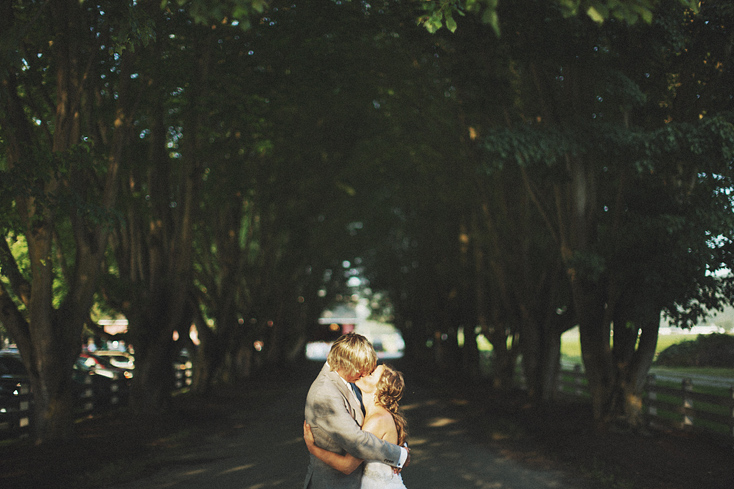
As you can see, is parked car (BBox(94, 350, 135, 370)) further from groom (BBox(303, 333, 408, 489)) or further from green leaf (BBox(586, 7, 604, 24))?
green leaf (BBox(586, 7, 604, 24))

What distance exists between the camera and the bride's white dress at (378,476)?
4.11 meters

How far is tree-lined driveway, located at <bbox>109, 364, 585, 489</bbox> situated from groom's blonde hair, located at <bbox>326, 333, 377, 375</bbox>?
225 centimetres

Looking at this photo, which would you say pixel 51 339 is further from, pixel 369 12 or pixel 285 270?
pixel 285 270

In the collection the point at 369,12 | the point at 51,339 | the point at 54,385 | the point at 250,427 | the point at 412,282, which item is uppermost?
the point at 369,12

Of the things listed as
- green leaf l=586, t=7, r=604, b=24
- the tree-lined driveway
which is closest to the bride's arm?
the tree-lined driveway

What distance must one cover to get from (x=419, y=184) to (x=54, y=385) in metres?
17.3

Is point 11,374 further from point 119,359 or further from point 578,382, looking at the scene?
point 578,382

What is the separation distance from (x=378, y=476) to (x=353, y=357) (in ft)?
2.33

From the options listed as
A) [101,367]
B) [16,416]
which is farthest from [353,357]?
[101,367]

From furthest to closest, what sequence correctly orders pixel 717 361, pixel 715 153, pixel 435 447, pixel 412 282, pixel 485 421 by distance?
pixel 412 282 < pixel 485 421 < pixel 717 361 < pixel 435 447 < pixel 715 153

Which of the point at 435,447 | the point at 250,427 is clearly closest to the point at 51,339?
the point at 250,427

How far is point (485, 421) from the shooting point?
602 inches

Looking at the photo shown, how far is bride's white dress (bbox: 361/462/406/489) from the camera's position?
411 cm

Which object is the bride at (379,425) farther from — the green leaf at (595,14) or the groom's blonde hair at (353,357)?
the green leaf at (595,14)
